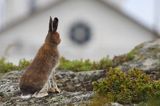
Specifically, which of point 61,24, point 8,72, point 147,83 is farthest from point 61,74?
point 61,24

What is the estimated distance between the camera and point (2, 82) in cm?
1239

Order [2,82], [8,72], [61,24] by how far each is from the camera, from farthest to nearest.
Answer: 1. [61,24]
2. [8,72]
3. [2,82]

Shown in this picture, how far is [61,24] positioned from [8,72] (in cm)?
5366

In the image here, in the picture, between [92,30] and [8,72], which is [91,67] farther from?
[92,30]

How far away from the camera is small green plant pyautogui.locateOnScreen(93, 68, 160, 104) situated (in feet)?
36.5

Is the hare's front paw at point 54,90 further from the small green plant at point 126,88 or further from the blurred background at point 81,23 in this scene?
the blurred background at point 81,23

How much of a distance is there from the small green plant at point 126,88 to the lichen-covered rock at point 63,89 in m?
0.21

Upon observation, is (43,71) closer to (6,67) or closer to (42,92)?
(42,92)

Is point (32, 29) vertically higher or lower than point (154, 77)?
higher

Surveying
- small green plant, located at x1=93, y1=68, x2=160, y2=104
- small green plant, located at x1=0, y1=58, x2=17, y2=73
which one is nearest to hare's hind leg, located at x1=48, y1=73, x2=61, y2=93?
small green plant, located at x1=93, y1=68, x2=160, y2=104

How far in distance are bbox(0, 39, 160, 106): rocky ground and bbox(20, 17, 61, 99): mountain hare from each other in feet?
0.35

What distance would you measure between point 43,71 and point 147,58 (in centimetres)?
258

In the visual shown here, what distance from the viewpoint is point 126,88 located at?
11.3 meters

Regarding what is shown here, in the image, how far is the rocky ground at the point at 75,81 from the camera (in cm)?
1138
